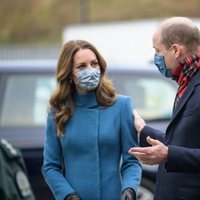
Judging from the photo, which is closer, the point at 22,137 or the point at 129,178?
the point at 129,178

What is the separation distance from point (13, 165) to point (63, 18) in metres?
37.3

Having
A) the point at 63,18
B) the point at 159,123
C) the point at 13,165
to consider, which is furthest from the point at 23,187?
the point at 63,18

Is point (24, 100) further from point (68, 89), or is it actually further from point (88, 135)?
point (88, 135)

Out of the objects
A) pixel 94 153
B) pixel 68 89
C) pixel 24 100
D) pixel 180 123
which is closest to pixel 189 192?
pixel 180 123

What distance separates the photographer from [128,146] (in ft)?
15.0

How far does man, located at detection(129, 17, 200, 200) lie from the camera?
3938mm

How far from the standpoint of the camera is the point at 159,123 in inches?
292

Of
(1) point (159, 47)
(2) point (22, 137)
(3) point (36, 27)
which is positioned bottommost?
(3) point (36, 27)

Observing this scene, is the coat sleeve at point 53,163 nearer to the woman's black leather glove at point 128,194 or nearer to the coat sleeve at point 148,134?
the woman's black leather glove at point 128,194

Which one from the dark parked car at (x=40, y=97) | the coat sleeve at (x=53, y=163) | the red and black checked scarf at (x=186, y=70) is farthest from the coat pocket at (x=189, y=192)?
the dark parked car at (x=40, y=97)

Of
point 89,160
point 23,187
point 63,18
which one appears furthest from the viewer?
point 63,18

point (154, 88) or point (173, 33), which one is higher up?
point (173, 33)

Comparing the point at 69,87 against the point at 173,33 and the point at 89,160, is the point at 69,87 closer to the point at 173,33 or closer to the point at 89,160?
the point at 89,160

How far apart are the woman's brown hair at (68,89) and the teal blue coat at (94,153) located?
4 centimetres
